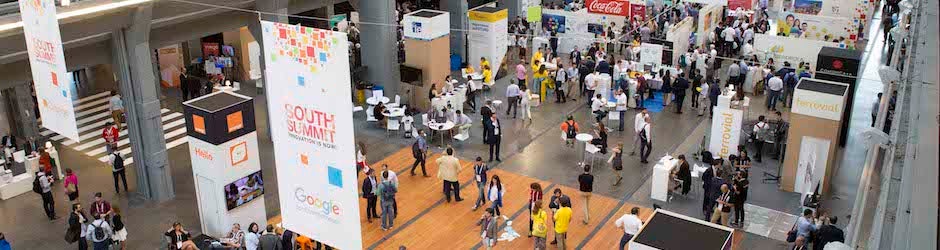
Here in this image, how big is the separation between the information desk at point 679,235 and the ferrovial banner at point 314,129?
3.83m

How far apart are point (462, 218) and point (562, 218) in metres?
2.53

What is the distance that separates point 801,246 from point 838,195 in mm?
4409

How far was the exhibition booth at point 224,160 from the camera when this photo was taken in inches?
527

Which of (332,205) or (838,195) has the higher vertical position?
(332,205)

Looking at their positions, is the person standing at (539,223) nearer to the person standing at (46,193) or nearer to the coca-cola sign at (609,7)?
the person standing at (46,193)

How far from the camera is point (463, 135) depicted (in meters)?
18.4

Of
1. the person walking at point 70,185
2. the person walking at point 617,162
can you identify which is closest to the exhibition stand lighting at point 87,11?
the person walking at point 70,185

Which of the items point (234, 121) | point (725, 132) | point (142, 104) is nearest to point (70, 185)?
point (142, 104)

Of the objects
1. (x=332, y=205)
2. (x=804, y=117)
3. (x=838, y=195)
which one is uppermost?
(x=332, y=205)

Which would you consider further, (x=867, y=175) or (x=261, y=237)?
(x=867, y=175)

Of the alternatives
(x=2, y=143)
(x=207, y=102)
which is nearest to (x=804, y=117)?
(x=207, y=102)

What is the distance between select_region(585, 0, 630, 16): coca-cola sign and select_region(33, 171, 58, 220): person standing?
15.8 meters

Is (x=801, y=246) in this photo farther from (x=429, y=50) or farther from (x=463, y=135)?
(x=429, y=50)

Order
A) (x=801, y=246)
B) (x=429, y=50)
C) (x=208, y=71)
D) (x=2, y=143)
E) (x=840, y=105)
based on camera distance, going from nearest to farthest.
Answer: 1. (x=801, y=246)
2. (x=840, y=105)
3. (x=2, y=143)
4. (x=429, y=50)
5. (x=208, y=71)
